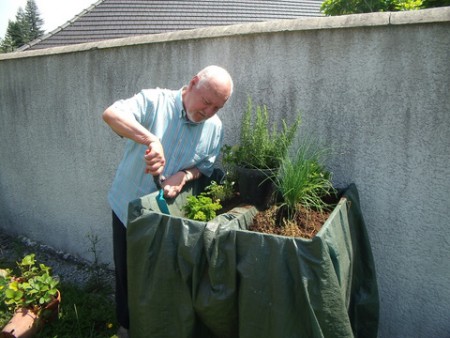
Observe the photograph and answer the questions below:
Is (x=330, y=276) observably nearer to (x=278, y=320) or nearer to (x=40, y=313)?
(x=278, y=320)

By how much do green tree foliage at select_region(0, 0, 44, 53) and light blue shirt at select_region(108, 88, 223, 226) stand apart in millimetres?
60277

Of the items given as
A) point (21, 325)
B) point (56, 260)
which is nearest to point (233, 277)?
point (21, 325)

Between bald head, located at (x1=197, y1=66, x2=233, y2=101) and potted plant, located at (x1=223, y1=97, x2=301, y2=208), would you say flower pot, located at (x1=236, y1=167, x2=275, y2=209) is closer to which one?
potted plant, located at (x1=223, y1=97, x2=301, y2=208)

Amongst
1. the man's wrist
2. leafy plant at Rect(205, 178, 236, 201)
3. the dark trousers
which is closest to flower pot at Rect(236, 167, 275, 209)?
leafy plant at Rect(205, 178, 236, 201)

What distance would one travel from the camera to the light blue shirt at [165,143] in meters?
2.12

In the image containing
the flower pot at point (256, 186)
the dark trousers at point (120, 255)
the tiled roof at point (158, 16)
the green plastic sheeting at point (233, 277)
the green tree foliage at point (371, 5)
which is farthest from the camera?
the tiled roof at point (158, 16)

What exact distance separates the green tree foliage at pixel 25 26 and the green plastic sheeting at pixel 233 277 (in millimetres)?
60997

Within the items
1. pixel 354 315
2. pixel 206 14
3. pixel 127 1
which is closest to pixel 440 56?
pixel 354 315

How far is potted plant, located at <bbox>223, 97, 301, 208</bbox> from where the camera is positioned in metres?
1.96

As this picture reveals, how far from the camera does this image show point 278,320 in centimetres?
148

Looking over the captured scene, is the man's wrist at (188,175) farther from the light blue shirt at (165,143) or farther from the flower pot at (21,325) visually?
the flower pot at (21,325)

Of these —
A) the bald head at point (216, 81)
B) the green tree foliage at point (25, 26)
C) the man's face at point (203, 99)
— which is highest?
the green tree foliage at point (25, 26)

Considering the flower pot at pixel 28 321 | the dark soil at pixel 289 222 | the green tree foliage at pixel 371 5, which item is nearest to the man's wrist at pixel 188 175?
the dark soil at pixel 289 222

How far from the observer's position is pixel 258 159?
2.03m
